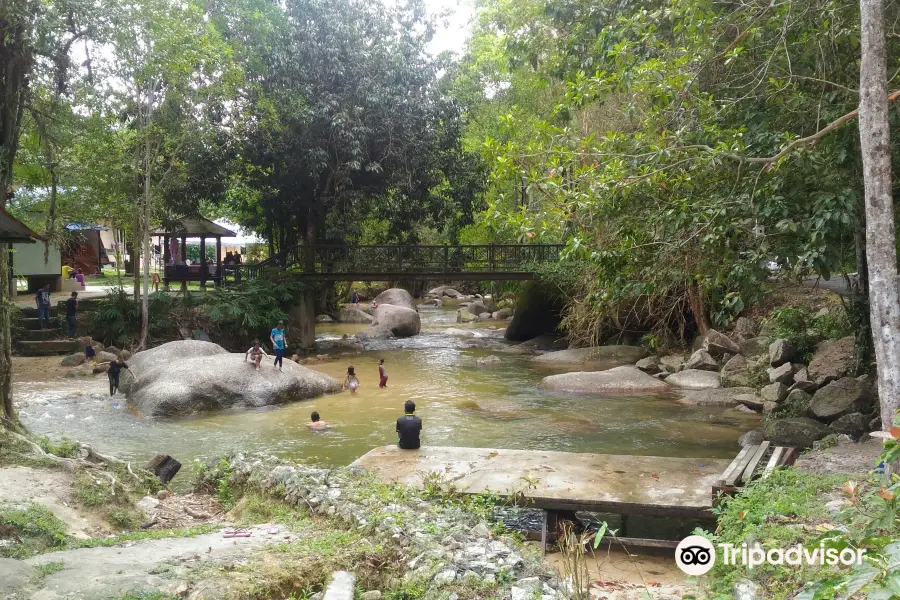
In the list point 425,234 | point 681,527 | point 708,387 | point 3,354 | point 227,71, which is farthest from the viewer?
point 425,234

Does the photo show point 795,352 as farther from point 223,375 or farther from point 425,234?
point 425,234

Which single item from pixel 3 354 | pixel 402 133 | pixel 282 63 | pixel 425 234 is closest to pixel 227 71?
pixel 282 63

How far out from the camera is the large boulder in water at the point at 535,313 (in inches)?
955

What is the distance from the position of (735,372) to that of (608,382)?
2.82 meters

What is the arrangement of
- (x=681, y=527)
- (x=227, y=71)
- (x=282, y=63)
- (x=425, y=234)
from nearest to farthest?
(x=681, y=527) < (x=227, y=71) < (x=282, y=63) < (x=425, y=234)

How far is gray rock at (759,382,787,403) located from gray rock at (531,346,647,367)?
5.90m

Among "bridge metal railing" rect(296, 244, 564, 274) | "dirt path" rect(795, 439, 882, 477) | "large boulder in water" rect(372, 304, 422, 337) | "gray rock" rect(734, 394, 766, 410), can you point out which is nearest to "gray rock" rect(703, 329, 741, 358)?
"gray rock" rect(734, 394, 766, 410)

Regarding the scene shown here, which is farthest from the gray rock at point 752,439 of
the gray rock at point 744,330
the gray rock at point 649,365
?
the gray rock at point 744,330

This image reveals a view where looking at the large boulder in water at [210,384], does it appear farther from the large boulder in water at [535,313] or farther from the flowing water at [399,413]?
the large boulder in water at [535,313]

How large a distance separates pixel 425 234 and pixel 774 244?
33.1 meters

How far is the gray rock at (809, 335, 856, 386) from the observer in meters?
12.4

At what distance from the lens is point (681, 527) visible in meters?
8.30

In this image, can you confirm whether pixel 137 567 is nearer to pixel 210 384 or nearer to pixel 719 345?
pixel 210 384

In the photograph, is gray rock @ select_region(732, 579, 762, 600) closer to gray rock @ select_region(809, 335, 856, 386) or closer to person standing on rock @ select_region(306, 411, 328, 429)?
gray rock @ select_region(809, 335, 856, 386)
